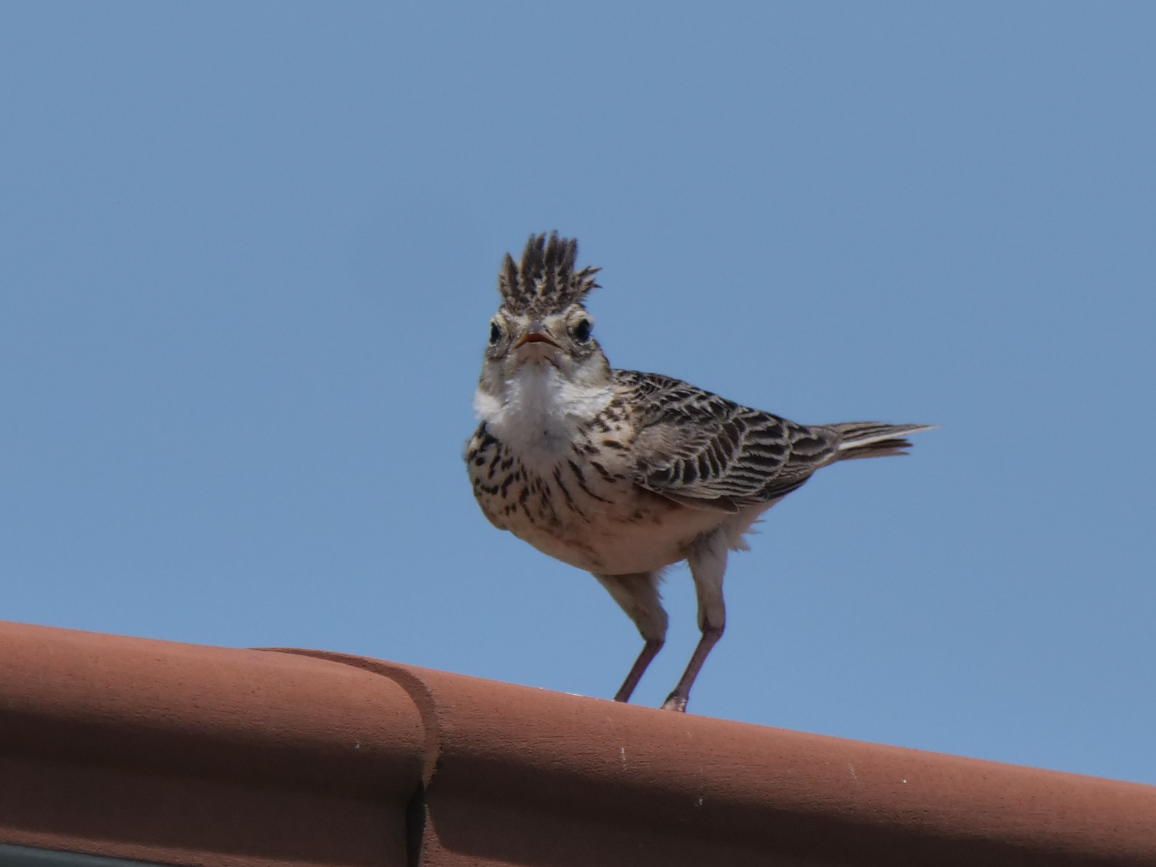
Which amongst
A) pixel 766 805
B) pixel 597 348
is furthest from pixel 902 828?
pixel 597 348

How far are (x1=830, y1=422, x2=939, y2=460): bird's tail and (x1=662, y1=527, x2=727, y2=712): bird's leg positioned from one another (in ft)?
5.84

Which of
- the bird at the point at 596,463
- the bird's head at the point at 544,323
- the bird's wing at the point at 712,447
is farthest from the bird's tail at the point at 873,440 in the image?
the bird's head at the point at 544,323

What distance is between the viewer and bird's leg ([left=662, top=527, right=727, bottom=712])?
7730 mm

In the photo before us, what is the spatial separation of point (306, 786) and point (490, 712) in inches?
14.9

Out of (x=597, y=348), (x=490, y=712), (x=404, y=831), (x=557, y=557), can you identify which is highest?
(x=597, y=348)

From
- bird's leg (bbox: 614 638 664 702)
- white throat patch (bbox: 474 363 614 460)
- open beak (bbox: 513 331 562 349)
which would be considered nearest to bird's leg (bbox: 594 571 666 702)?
bird's leg (bbox: 614 638 664 702)

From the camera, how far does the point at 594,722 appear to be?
11.3 ft

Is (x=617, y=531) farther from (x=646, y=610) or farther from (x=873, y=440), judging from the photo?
(x=873, y=440)

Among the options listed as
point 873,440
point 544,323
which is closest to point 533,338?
point 544,323

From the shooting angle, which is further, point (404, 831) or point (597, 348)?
point (597, 348)

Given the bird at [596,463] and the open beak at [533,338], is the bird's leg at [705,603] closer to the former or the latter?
the bird at [596,463]

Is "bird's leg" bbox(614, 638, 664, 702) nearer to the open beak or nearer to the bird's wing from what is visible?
the bird's wing

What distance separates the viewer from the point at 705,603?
7754 mm

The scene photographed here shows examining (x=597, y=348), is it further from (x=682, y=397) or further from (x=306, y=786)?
(x=306, y=786)
